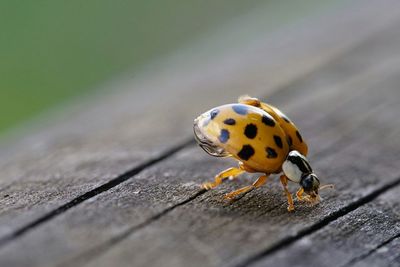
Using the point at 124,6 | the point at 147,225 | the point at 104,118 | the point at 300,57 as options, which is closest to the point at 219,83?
the point at 300,57

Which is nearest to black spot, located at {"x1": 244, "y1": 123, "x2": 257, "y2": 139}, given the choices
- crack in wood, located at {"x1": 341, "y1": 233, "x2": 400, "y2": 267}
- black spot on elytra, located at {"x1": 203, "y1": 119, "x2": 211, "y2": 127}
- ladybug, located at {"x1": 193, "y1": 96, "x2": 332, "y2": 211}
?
ladybug, located at {"x1": 193, "y1": 96, "x2": 332, "y2": 211}

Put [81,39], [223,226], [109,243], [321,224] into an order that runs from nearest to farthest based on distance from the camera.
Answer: [109,243] < [223,226] < [321,224] < [81,39]

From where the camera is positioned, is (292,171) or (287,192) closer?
(287,192)

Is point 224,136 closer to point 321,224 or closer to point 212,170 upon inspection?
point 212,170

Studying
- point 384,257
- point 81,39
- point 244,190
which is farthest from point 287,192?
point 81,39

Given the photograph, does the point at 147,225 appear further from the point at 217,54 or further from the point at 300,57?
the point at 217,54

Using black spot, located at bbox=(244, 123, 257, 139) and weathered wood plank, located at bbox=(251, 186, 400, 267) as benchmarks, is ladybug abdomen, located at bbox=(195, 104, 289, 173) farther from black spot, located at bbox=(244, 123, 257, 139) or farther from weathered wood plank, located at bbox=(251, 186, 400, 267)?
weathered wood plank, located at bbox=(251, 186, 400, 267)
